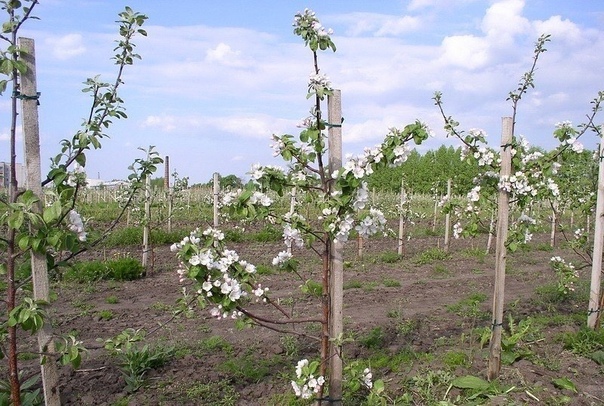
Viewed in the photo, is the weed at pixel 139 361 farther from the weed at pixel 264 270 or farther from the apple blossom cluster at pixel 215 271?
the weed at pixel 264 270

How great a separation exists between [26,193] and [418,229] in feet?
54.0

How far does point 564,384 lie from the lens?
4453mm

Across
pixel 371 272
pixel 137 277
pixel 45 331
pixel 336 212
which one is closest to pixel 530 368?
pixel 336 212

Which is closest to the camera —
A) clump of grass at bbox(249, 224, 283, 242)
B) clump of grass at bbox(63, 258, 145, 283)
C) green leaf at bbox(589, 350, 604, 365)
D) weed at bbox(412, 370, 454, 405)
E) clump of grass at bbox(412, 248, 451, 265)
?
weed at bbox(412, 370, 454, 405)

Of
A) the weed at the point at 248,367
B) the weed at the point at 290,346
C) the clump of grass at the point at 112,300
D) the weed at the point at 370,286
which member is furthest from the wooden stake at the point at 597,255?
the clump of grass at the point at 112,300

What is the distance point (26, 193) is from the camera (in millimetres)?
3020

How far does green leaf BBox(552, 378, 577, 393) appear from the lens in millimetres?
4430

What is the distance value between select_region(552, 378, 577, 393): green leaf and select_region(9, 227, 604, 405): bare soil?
34mm

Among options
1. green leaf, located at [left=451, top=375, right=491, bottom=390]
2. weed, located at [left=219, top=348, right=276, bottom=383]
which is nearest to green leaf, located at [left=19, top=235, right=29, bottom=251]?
weed, located at [left=219, top=348, right=276, bottom=383]

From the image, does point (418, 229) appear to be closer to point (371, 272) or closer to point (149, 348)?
point (371, 272)

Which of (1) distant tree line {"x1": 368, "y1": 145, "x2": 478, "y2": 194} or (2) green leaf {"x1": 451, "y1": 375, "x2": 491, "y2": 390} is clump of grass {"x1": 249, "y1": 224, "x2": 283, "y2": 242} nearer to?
(2) green leaf {"x1": 451, "y1": 375, "x2": 491, "y2": 390}

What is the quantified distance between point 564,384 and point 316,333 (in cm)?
244

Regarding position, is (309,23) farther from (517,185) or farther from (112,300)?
(112,300)

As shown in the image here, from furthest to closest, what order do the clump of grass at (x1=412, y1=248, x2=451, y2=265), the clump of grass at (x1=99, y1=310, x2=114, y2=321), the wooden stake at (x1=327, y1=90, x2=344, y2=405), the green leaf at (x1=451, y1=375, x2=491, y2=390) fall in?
the clump of grass at (x1=412, y1=248, x2=451, y2=265), the clump of grass at (x1=99, y1=310, x2=114, y2=321), the green leaf at (x1=451, y1=375, x2=491, y2=390), the wooden stake at (x1=327, y1=90, x2=344, y2=405)
